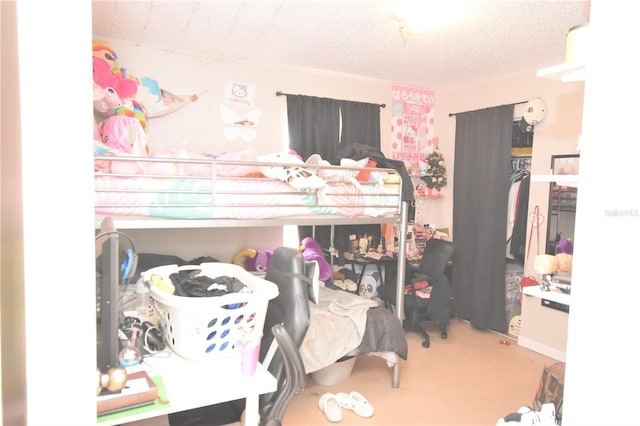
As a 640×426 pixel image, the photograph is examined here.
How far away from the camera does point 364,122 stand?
4.25m

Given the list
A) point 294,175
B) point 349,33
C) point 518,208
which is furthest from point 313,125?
point 518,208

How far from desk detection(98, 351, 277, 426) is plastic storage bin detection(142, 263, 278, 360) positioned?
5 centimetres

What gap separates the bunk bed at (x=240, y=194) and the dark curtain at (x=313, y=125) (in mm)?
1033

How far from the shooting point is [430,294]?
3.96 meters

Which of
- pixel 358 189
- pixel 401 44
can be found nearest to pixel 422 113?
pixel 401 44

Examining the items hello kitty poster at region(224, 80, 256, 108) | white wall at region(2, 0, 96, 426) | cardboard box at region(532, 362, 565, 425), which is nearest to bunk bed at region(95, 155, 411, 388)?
cardboard box at region(532, 362, 565, 425)

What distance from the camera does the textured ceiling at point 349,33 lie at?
8.38ft

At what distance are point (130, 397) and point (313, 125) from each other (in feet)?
10.3

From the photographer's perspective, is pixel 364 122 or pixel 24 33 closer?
pixel 24 33

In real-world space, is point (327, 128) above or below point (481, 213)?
above

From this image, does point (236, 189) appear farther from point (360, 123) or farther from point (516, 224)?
point (516, 224)

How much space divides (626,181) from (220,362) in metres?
1.42

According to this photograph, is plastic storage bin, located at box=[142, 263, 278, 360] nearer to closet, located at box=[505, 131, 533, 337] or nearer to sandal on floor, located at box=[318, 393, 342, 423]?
sandal on floor, located at box=[318, 393, 342, 423]

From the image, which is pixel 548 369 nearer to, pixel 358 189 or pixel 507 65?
pixel 358 189
